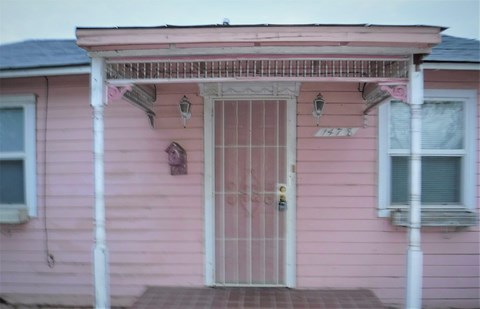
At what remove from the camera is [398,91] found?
3492mm

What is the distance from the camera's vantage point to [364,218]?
468cm

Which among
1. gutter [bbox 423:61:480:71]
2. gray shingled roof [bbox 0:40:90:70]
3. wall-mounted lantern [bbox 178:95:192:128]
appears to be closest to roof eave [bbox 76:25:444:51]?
gutter [bbox 423:61:480:71]

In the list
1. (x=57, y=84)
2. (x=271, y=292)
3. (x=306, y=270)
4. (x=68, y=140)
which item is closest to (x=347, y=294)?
(x=306, y=270)

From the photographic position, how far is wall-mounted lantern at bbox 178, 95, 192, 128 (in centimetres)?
456

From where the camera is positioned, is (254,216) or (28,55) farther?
(28,55)

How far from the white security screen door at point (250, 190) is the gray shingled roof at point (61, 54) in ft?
6.25

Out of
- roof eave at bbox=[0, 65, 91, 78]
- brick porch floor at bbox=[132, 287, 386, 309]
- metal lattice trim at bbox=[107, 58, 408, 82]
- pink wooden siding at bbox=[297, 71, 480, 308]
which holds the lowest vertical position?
brick porch floor at bbox=[132, 287, 386, 309]

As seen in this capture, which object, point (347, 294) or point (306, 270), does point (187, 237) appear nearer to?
point (306, 270)

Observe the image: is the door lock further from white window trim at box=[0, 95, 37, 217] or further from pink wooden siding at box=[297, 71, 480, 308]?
white window trim at box=[0, 95, 37, 217]

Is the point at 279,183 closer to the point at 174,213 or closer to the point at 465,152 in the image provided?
the point at 174,213

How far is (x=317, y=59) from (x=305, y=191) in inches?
71.5

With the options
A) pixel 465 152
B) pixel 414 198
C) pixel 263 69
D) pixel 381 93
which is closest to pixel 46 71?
pixel 263 69

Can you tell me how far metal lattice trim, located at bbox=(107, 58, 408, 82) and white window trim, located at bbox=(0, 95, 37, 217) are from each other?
1.97 metres

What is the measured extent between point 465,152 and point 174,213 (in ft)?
12.2
